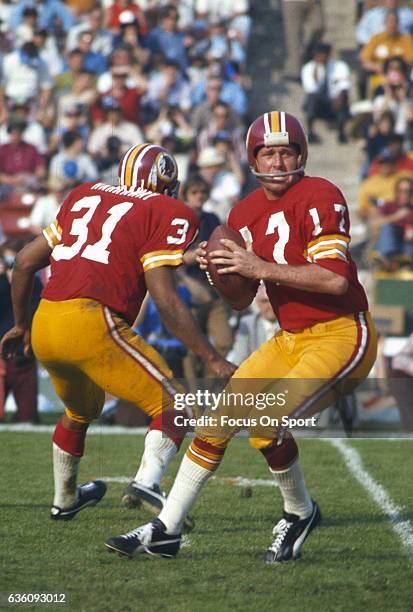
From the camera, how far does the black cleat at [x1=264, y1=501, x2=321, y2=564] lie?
520 centimetres

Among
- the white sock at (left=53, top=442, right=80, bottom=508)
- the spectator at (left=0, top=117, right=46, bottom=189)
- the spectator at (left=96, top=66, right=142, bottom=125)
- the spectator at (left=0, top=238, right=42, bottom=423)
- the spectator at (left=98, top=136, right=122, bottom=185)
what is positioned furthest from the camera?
the spectator at (left=0, top=117, right=46, bottom=189)

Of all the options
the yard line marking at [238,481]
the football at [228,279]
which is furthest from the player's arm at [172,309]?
the yard line marking at [238,481]

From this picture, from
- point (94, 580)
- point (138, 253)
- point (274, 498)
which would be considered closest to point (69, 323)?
point (138, 253)

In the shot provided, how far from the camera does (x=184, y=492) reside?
16.4ft

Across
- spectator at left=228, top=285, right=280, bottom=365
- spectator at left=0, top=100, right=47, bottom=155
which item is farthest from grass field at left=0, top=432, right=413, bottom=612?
spectator at left=0, top=100, right=47, bottom=155

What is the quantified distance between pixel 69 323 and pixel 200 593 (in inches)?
50.0

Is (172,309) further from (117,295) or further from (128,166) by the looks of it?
(128,166)

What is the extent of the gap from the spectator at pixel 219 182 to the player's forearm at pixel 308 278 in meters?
6.74

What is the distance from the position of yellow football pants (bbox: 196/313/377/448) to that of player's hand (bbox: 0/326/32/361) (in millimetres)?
1221

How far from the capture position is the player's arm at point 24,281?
5.52m

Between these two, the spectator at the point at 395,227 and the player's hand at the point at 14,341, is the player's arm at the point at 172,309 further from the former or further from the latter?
the spectator at the point at 395,227

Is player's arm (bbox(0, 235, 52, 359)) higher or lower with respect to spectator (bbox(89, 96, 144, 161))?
higher

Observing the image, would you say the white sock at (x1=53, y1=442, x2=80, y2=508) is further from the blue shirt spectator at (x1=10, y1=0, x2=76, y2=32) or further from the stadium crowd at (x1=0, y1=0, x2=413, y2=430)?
the blue shirt spectator at (x1=10, y1=0, x2=76, y2=32)

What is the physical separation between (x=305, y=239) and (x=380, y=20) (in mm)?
9196
